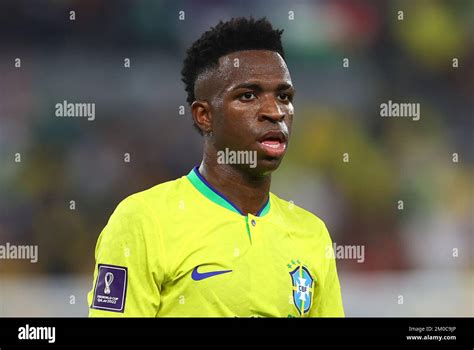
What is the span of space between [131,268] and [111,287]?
0.09 m

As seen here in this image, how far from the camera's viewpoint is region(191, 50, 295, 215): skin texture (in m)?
2.73

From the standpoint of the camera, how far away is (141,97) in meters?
5.98

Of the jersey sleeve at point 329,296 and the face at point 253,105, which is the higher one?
the face at point 253,105

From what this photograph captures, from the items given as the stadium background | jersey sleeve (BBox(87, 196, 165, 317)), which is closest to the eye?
jersey sleeve (BBox(87, 196, 165, 317))

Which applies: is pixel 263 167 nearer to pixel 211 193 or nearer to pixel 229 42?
pixel 211 193

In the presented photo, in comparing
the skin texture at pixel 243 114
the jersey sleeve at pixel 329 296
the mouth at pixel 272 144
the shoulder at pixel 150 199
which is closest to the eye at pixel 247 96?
the skin texture at pixel 243 114

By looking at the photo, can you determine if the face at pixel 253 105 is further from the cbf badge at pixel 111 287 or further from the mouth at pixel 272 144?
the cbf badge at pixel 111 287

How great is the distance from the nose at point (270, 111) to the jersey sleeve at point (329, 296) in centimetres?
54

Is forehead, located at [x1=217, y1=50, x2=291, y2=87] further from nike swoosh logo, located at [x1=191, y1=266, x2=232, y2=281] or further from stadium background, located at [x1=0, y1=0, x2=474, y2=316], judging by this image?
stadium background, located at [x1=0, y1=0, x2=474, y2=316]

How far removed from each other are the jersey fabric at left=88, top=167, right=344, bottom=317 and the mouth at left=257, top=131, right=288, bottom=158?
0.24 meters

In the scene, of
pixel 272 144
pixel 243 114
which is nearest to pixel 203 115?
pixel 243 114

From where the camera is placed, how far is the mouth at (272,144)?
8.95 ft
